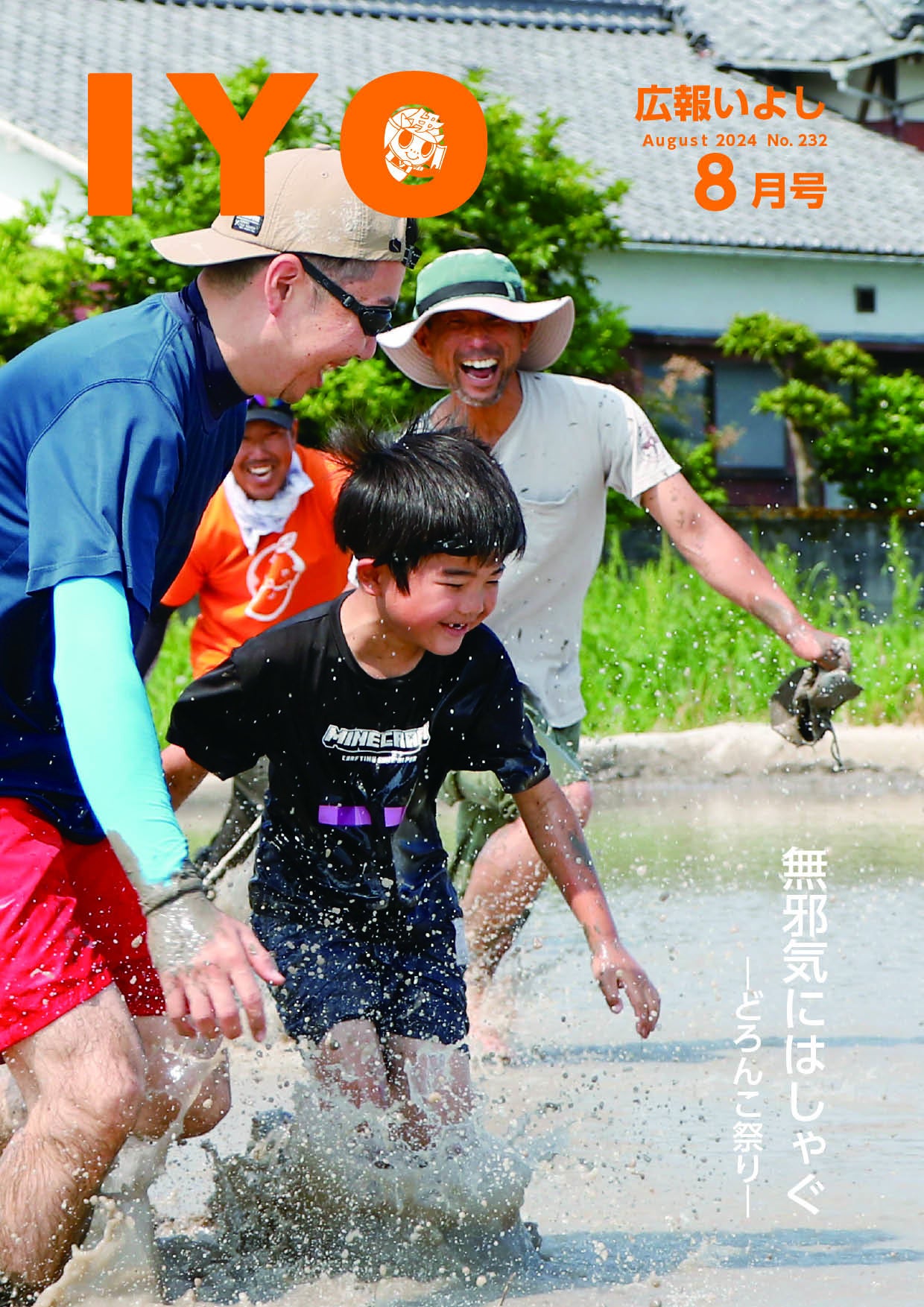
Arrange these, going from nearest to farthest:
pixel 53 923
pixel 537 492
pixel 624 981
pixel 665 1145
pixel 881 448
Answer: pixel 53 923
pixel 624 981
pixel 665 1145
pixel 537 492
pixel 881 448

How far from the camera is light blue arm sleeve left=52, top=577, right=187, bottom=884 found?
7.77 feet

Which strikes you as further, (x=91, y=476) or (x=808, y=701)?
(x=808, y=701)

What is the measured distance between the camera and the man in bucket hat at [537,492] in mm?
4617

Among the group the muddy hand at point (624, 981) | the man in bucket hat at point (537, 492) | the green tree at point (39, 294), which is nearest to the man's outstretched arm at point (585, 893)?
the muddy hand at point (624, 981)

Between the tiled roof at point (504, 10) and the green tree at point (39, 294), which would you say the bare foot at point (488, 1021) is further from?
the tiled roof at point (504, 10)

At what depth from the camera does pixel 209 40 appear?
22.5m

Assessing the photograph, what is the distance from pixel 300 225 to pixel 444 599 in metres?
0.72

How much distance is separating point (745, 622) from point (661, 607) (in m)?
0.58

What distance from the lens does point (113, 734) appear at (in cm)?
237

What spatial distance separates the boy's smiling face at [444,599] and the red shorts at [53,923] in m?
0.65

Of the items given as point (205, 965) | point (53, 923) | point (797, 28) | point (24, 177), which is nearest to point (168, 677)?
point (53, 923)

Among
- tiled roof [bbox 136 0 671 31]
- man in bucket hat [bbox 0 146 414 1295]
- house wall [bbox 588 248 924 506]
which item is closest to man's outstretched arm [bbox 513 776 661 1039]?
man in bucket hat [bbox 0 146 414 1295]

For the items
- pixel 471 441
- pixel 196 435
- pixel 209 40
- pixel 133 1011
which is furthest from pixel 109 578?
pixel 209 40

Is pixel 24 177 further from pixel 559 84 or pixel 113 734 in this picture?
pixel 113 734
